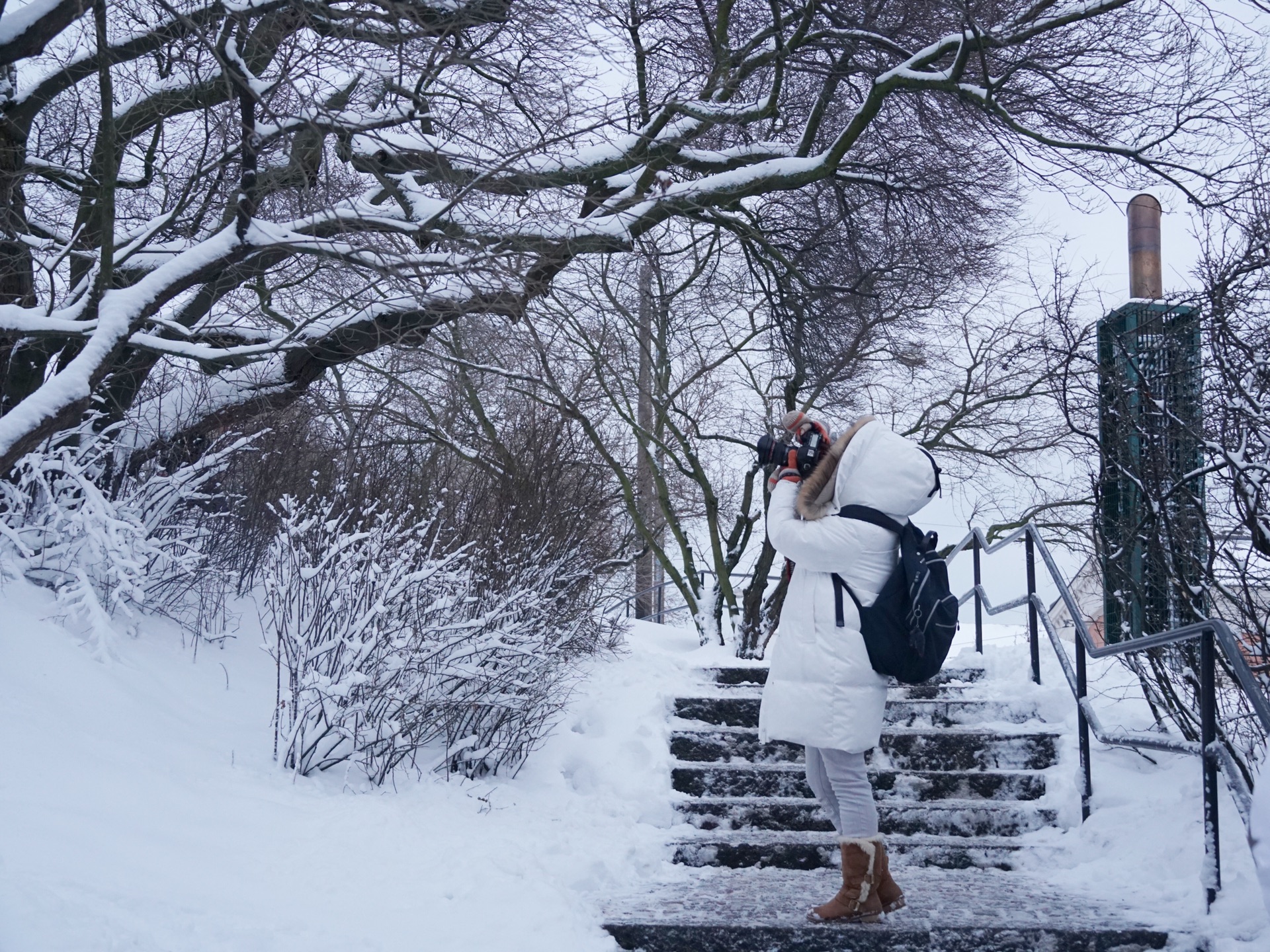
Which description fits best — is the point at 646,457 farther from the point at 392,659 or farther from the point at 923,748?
the point at 392,659

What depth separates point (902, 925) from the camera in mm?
3500

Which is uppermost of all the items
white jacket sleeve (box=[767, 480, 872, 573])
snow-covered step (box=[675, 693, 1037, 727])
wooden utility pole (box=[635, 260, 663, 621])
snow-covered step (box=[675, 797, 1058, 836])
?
wooden utility pole (box=[635, 260, 663, 621])

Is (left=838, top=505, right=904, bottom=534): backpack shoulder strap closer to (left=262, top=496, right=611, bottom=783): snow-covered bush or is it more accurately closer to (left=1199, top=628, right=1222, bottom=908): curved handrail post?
(left=1199, top=628, right=1222, bottom=908): curved handrail post

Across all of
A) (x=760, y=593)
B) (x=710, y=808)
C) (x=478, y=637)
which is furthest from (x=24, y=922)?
(x=760, y=593)

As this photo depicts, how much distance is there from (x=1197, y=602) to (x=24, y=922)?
4.02m

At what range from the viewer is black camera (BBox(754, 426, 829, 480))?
3.88 metres

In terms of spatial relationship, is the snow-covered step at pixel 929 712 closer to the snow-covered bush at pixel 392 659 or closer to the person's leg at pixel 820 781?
the snow-covered bush at pixel 392 659

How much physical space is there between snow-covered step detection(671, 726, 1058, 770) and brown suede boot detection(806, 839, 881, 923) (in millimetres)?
1387

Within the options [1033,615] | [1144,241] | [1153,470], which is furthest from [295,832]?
[1144,241]

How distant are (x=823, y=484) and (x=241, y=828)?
7.53 ft

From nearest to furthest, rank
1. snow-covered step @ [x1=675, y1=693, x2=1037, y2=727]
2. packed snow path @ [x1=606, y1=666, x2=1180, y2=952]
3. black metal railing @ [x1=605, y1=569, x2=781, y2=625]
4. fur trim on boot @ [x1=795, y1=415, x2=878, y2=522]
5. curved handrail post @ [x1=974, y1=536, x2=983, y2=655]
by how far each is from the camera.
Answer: packed snow path @ [x1=606, y1=666, x2=1180, y2=952] → fur trim on boot @ [x1=795, y1=415, x2=878, y2=522] → snow-covered step @ [x1=675, y1=693, x2=1037, y2=727] → curved handrail post @ [x1=974, y1=536, x2=983, y2=655] → black metal railing @ [x1=605, y1=569, x2=781, y2=625]

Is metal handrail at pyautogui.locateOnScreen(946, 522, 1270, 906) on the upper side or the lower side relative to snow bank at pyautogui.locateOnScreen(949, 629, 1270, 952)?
upper

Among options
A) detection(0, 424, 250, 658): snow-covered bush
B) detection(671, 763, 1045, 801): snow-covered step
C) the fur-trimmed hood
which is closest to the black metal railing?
detection(671, 763, 1045, 801): snow-covered step

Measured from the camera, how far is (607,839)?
14.4 ft
